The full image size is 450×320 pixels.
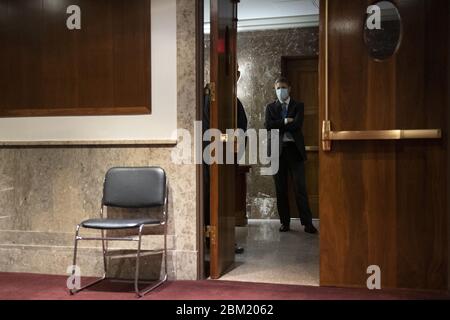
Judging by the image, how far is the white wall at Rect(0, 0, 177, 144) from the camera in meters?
3.13

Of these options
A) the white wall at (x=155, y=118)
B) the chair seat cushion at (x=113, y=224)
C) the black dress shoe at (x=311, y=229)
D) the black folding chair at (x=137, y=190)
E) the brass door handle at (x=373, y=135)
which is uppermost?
the white wall at (x=155, y=118)

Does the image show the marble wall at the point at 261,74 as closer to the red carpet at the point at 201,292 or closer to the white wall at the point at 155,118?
the white wall at the point at 155,118

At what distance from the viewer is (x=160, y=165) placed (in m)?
3.17

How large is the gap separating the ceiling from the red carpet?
12.1ft

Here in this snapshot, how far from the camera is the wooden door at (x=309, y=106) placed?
6.01m

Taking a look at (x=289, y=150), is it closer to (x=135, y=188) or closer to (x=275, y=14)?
(x=275, y=14)

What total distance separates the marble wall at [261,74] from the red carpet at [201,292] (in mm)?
3212

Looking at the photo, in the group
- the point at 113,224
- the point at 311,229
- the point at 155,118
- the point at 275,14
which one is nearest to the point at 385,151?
the point at 155,118

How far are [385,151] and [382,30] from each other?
2.50 ft

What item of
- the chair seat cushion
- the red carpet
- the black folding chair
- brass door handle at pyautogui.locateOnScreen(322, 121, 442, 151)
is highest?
brass door handle at pyautogui.locateOnScreen(322, 121, 442, 151)

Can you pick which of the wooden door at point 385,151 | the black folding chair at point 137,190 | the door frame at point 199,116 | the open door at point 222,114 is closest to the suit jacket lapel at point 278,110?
the open door at point 222,114

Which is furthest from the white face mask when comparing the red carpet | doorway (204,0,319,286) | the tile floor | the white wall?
the red carpet

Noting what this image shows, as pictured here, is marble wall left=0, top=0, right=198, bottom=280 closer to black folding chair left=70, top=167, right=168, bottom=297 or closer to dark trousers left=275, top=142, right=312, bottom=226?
black folding chair left=70, top=167, right=168, bottom=297

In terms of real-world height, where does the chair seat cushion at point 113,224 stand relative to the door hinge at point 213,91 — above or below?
below
